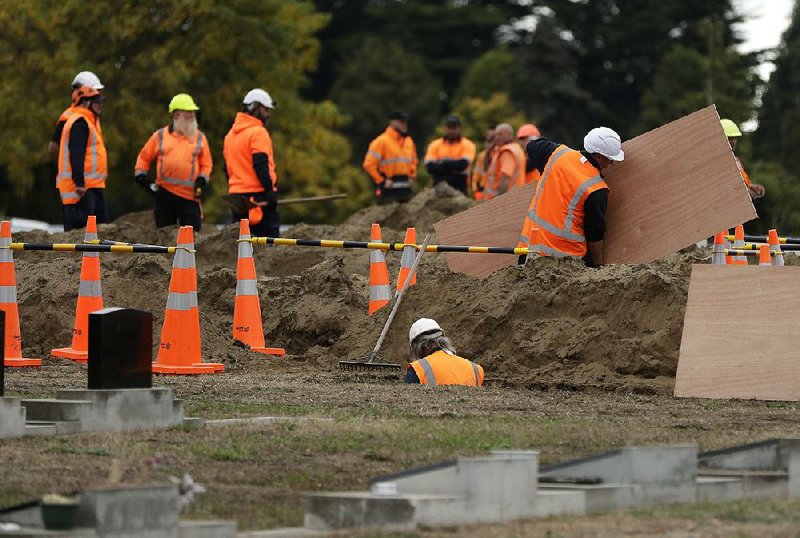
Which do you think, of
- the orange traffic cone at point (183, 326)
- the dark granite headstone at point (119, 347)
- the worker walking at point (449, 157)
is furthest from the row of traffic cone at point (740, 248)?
the worker walking at point (449, 157)

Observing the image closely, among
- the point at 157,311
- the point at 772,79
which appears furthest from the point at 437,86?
the point at 157,311

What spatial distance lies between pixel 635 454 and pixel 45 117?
112 feet

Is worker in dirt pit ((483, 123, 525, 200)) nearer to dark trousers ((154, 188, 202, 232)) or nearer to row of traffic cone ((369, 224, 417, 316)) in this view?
dark trousers ((154, 188, 202, 232))

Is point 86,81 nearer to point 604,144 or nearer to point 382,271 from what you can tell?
point 382,271

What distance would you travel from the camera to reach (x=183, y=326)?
574 inches

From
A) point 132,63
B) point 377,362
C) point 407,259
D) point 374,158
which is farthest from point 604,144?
point 132,63

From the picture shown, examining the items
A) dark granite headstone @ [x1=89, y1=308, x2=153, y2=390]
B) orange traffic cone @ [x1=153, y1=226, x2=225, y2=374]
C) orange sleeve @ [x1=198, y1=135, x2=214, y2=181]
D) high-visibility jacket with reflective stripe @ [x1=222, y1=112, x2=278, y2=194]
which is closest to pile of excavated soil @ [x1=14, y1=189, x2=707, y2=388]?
orange traffic cone @ [x1=153, y1=226, x2=225, y2=374]

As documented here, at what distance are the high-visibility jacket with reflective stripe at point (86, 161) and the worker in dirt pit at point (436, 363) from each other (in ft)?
28.3

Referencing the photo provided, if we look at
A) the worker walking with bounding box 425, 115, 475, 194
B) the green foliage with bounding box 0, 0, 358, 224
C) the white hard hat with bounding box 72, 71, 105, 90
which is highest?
the green foliage with bounding box 0, 0, 358, 224

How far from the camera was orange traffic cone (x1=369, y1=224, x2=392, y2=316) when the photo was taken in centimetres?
1708

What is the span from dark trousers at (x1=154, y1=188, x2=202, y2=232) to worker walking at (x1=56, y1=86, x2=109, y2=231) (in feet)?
2.39

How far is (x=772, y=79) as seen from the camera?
64375 millimetres

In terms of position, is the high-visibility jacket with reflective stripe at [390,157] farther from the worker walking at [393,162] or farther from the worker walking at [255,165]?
the worker walking at [255,165]

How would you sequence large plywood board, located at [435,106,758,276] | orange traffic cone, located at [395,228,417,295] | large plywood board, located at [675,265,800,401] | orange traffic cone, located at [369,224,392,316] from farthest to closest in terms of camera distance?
orange traffic cone, located at [369,224,392,316]
orange traffic cone, located at [395,228,417,295]
large plywood board, located at [435,106,758,276]
large plywood board, located at [675,265,800,401]
